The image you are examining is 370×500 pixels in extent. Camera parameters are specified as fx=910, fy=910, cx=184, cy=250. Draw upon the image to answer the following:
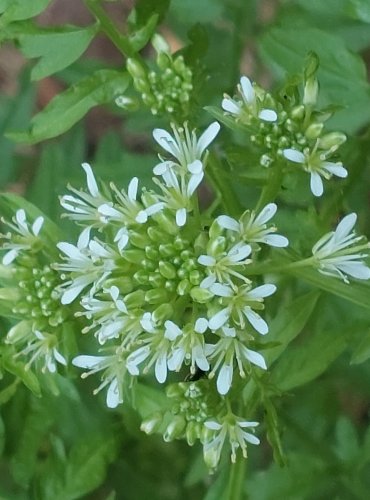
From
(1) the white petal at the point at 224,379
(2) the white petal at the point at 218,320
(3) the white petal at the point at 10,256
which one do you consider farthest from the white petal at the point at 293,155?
(3) the white petal at the point at 10,256

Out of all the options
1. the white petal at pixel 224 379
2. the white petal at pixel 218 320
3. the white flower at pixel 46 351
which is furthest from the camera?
the white flower at pixel 46 351

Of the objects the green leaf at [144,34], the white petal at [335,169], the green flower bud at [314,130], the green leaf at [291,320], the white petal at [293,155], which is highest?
the green leaf at [144,34]

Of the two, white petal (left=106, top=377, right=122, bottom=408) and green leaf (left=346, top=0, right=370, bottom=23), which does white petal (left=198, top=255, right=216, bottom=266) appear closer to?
white petal (left=106, top=377, right=122, bottom=408)

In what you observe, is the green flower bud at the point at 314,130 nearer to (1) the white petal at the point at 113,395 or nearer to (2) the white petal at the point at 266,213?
(2) the white petal at the point at 266,213

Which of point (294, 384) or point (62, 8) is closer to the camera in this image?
point (294, 384)

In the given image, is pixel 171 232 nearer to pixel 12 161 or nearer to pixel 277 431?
pixel 277 431

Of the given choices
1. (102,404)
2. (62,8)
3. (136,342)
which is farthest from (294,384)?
(62,8)

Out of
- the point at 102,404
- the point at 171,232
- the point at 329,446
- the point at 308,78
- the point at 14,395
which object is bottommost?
the point at 329,446
